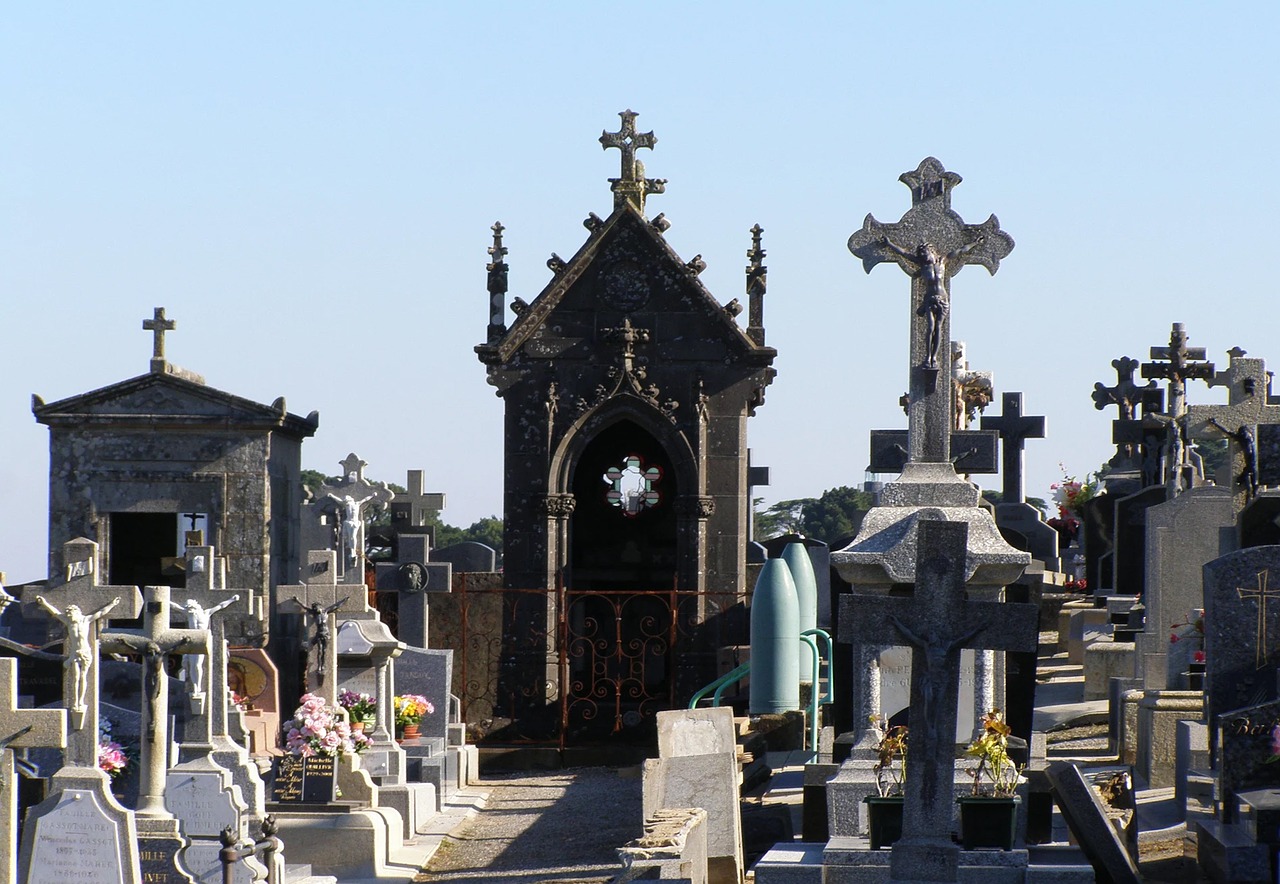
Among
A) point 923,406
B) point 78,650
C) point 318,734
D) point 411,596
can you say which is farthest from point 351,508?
point 78,650

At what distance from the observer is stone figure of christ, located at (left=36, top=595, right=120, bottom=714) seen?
32.6ft

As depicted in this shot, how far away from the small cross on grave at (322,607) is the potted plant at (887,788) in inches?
229

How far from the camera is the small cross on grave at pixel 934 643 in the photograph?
8.45 metres

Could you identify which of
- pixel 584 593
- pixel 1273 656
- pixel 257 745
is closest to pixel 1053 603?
pixel 584 593

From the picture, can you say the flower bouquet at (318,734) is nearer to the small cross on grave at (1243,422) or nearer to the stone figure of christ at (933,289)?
the stone figure of christ at (933,289)

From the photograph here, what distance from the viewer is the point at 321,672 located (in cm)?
1598

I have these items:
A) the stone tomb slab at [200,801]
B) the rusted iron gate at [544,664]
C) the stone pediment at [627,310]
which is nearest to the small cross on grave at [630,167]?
the stone pediment at [627,310]

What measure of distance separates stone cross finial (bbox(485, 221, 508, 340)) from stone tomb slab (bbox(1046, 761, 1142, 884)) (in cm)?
1331

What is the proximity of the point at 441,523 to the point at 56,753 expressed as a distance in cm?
6310

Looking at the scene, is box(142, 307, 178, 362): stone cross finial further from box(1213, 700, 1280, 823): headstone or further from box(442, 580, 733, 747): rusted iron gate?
box(1213, 700, 1280, 823): headstone

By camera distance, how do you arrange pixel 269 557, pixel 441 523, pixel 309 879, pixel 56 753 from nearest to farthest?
pixel 309 879 < pixel 56 753 < pixel 269 557 < pixel 441 523

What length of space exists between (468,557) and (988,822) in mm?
17460

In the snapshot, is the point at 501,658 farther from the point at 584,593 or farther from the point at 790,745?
the point at 790,745

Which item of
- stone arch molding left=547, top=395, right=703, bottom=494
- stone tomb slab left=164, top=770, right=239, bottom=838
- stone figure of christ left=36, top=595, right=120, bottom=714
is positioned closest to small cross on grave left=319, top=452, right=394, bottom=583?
stone arch molding left=547, top=395, right=703, bottom=494
